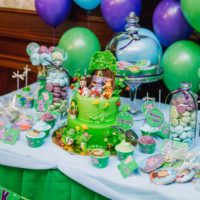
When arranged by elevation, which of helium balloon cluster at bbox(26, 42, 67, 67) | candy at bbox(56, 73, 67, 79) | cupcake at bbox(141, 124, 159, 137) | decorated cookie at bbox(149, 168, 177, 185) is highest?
helium balloon cluster at bbox(26, 42, 67, 67)

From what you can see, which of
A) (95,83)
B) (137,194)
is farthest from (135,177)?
(95,83)

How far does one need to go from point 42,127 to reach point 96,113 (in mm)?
241

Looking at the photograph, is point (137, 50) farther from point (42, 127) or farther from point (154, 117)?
point (42, 127)

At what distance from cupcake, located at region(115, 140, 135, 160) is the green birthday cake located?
68mm

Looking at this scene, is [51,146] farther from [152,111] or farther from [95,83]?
[152,111]

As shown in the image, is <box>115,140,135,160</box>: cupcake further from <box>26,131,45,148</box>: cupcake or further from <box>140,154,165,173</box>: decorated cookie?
<box>26,131,45,148</box>: cupcake

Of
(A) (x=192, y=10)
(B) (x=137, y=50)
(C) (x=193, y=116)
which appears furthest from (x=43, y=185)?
(A) (x=192, y=10)

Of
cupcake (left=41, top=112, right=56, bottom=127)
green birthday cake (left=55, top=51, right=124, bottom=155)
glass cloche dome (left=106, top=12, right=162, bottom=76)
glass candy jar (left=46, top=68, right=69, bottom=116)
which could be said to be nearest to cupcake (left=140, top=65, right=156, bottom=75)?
glass cloche dome (left=106, top=12, right=162, bottom=76)

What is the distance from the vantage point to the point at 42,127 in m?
1.62

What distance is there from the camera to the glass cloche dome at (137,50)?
1.83 m

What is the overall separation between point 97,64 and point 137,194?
54cm

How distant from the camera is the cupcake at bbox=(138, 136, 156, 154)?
1.49m

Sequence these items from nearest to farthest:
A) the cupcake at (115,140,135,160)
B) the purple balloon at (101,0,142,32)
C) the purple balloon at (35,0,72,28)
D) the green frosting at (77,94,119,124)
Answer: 1. the cupcake at (115,140,135,160)
2. the green frosting at (77,94,119,124)
3. the purple balloon at (101,0,142,32)
4. the purple balloon at (35,0,72,28)

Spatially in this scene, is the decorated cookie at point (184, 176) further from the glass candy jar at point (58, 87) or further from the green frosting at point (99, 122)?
the glass candy jar at point (58, 87)
